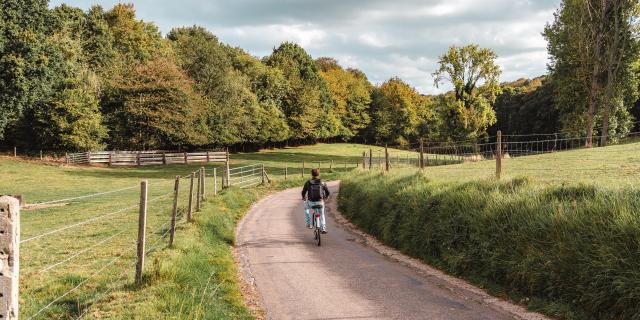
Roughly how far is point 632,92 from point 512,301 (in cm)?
3928

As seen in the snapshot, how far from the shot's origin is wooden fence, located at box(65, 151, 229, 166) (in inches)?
1746

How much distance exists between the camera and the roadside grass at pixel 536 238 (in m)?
6.47

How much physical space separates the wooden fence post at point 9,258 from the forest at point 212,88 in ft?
95.5

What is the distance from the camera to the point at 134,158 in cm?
4722

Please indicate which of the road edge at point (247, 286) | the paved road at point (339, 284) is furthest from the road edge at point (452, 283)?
the road edge at point (247, 286)

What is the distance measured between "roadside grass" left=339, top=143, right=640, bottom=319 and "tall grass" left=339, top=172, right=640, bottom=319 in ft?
0.05

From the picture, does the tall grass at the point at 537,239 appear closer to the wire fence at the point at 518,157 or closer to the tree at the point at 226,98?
the wire fence at the point at 518,157

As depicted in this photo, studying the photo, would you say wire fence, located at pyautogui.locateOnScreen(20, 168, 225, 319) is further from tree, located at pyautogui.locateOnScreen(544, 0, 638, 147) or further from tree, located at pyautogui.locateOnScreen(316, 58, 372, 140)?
tree, located at pyautogui.locateOnScreen(316, 58, 372, 140)

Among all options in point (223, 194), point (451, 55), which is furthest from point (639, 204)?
point (451, 55)

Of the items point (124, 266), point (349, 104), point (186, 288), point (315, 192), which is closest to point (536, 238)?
point (186, 288)

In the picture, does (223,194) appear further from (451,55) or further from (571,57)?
(451,55)

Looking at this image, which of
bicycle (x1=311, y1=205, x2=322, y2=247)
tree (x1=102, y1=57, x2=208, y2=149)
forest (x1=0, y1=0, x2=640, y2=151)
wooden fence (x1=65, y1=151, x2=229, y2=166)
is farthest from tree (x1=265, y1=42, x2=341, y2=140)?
bicycle (x1=311, y1=205, x2=322, y2=247)

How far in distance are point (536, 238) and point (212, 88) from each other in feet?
179

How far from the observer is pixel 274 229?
51.9 feet
